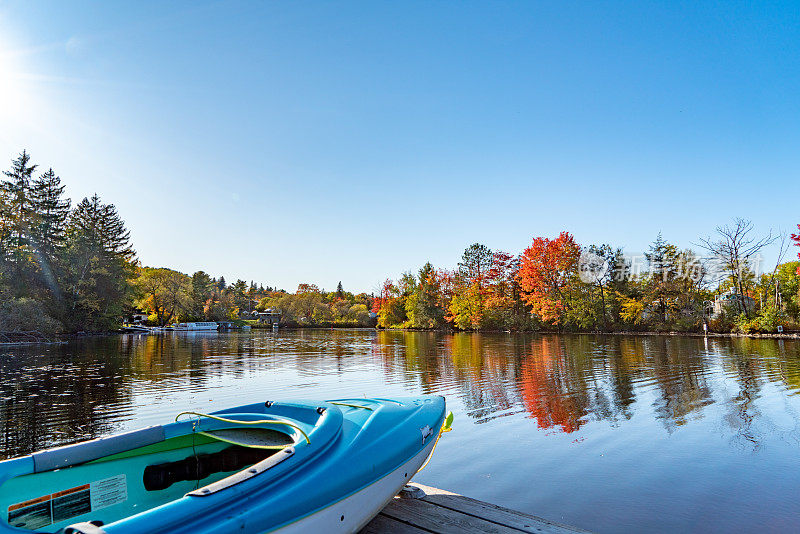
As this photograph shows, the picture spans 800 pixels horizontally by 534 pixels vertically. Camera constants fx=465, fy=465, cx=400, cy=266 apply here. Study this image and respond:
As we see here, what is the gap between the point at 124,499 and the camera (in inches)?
119

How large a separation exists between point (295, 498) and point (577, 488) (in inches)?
147

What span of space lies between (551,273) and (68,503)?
40828 mm

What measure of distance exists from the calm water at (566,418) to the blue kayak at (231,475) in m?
2.00

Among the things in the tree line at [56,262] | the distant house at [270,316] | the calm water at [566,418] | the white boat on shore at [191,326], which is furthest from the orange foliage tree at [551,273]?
the distant house at [270,316]

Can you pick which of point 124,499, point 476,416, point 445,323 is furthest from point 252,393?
point 445,323

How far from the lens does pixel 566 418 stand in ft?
26.9

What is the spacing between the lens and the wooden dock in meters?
3.36

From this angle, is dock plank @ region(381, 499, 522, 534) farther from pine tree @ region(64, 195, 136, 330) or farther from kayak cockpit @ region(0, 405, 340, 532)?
pine tree @ region(64, 195, 136, 330)

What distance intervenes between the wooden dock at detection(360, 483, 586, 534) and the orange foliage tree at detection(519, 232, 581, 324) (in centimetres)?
3788

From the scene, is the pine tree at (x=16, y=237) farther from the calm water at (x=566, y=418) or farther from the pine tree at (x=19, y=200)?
the calm water at (x=566, y=418)

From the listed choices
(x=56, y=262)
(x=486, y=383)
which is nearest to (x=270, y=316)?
(x=56, y=262)

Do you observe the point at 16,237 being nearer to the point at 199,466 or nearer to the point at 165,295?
the point at 165,295

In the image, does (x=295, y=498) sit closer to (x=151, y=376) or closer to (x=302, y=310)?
(x=151, y=376)

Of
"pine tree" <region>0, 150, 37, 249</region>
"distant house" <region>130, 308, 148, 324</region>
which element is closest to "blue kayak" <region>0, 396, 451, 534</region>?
"pine tree" <region>0, 150, 37, 249</region>
